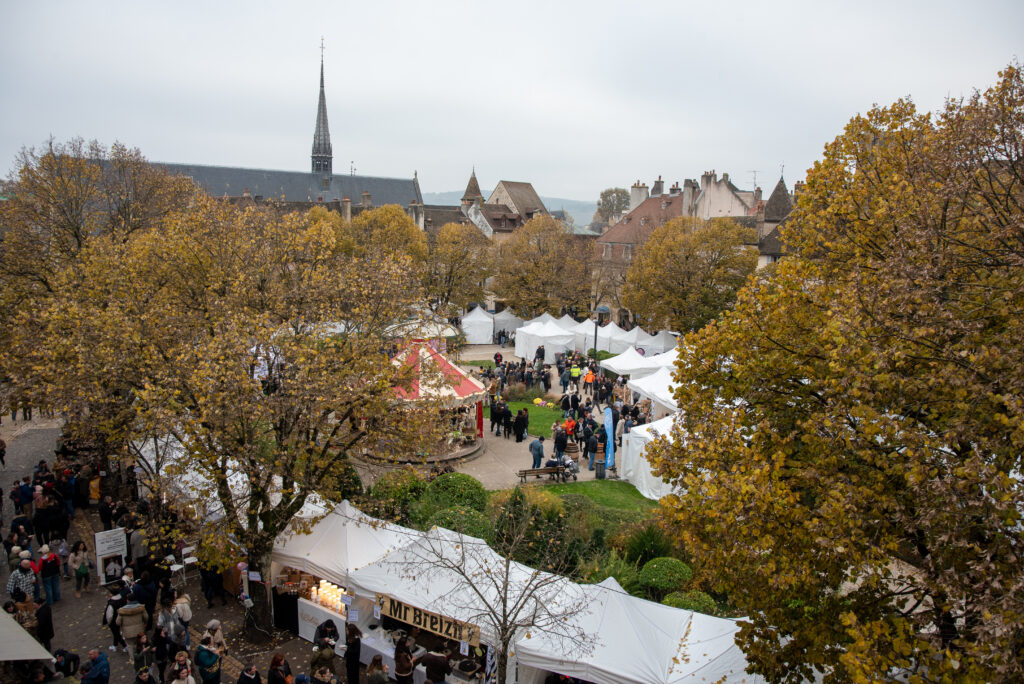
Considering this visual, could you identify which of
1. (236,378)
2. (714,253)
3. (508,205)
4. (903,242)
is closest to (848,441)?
(903,242)

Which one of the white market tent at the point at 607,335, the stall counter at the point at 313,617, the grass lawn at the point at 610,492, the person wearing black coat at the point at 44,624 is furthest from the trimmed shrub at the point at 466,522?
the white market tent at the point at 607,335

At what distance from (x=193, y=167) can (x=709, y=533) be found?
65.8 metres

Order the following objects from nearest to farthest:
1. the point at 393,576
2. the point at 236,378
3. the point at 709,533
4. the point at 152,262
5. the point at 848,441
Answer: the point at 848,441
the point at 709,533
the point at 236,378
the point at 393,576
the point at 152,262

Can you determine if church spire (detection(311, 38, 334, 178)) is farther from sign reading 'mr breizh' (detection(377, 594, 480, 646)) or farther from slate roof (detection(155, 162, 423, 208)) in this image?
sign reading 'mr breizh' (detection(377, 594, 480, 646))

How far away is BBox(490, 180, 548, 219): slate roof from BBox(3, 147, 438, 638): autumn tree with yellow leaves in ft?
179

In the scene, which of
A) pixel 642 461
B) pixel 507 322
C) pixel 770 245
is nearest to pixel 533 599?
pixel 642 461

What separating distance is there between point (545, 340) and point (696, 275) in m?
8.20

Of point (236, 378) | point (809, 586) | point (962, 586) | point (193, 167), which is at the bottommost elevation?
point (809, 586)

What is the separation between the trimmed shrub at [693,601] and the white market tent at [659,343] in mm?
23140

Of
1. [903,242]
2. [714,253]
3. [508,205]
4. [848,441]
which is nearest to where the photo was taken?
[848,441]

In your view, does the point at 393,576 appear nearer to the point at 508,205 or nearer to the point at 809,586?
the point at 809,586

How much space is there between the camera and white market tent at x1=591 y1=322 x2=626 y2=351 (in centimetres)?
3544

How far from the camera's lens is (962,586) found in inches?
250

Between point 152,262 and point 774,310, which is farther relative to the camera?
→ point 152,262
